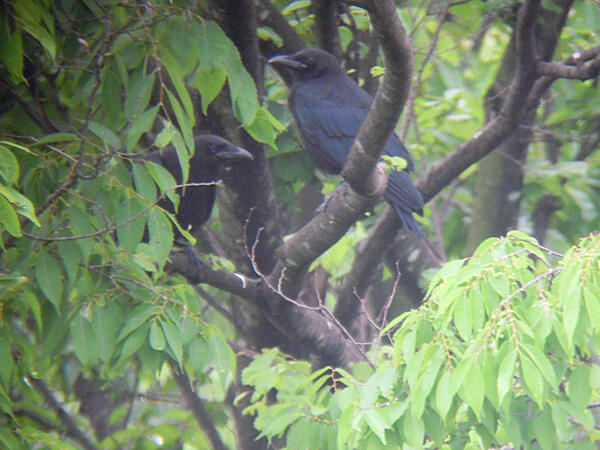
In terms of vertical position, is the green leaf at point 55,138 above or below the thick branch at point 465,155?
above

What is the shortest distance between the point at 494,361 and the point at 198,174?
2701mm

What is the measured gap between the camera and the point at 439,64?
5000mm

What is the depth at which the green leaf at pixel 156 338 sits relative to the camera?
260 centimetres

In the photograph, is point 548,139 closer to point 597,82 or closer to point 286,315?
point 597,82

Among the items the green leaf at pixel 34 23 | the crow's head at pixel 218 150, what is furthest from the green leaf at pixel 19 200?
the crow's head at pixel 218 150

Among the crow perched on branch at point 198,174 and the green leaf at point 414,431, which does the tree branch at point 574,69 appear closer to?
the crow perched on branch at point 198,174

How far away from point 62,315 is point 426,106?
9.35 ft

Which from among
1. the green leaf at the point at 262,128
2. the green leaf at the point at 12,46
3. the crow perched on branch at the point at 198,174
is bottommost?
the crow perched on branch at the point at 198,174

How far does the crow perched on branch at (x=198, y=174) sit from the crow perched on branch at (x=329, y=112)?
696mm

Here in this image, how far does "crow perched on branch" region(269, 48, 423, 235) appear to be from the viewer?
14.6ft

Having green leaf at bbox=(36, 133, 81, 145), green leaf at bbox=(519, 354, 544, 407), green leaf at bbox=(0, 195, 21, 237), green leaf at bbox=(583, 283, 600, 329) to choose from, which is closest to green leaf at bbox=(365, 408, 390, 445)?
green leaf at bbox=(519, 354, 544, 407)

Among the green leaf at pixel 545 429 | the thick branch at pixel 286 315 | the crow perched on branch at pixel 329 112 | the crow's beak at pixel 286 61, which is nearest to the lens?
the green leaf at pixel 545 429

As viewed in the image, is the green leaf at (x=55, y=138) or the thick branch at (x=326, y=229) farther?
the thick branch at (x=326, y=229)

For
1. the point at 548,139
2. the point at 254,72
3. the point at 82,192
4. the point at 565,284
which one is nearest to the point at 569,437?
the point at 565,284
